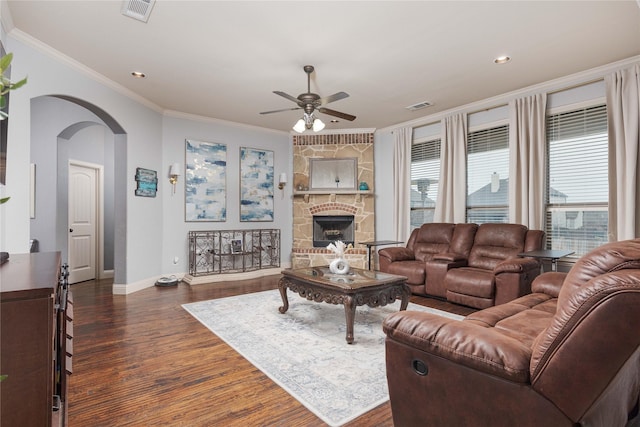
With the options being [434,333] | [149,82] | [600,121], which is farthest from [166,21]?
[600,121]

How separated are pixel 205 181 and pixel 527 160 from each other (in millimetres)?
5046

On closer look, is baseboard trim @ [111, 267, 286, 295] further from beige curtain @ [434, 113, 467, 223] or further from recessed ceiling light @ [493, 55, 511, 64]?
recessed ceiling light @ [493, 55, 511, 64]

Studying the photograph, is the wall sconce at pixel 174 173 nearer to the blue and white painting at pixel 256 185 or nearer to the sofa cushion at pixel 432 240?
the blue and white painting at pixel 256 185

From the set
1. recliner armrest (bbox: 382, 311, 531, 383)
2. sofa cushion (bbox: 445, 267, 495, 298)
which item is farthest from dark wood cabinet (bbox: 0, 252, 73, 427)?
sofa cushion (bbox: 445, 267, 495, 298)

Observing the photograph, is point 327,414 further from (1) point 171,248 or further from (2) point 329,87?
(1) point 171,248

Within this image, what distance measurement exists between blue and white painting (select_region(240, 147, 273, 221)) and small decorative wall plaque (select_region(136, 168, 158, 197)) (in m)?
1.56

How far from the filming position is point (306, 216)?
6.77m

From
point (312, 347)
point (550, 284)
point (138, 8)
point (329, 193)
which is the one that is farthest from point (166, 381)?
point (329, 193)

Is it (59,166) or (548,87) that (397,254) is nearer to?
(548,87)

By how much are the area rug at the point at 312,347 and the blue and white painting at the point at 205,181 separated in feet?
6.84

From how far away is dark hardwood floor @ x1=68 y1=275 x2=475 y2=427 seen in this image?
5.97 ft

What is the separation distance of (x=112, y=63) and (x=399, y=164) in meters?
4.67

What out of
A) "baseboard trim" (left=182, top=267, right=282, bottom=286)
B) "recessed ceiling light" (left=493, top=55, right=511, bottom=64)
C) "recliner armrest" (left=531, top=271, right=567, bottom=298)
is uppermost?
"recessed ceiling light" (left=493, top=55, right=511, bottom=64)

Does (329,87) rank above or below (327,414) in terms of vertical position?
above
